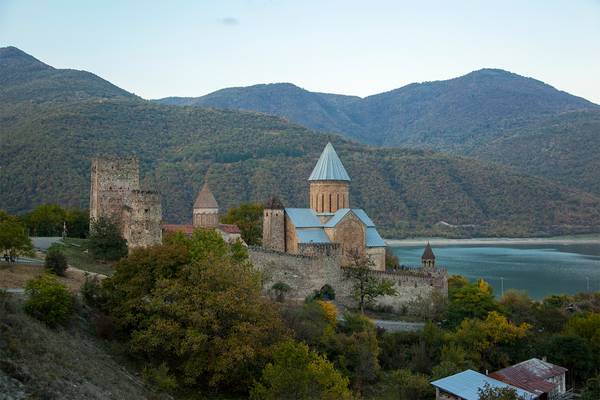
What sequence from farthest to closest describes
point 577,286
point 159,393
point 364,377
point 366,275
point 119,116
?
point 119,116 < point 577,286 < point 366,275 < point 364,377 < point 159,393

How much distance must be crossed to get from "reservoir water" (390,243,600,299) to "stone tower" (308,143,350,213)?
15.1 metres

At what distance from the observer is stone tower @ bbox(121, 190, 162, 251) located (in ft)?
66.9

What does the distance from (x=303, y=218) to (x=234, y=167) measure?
4224 centimetres

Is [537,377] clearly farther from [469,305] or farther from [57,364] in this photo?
[57,364]

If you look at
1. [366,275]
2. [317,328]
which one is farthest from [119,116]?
[317,328]

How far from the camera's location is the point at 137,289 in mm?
15922

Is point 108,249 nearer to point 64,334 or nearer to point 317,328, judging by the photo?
point 317,328

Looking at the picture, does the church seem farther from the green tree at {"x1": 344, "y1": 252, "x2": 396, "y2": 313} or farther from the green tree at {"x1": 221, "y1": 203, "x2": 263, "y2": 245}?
the green tree at {"x1": 221, "y1": 203, "x2": 263, "y2": 245}

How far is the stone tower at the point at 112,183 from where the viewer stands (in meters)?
25.1

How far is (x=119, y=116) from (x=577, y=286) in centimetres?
5142

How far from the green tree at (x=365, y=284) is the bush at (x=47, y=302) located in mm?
13261

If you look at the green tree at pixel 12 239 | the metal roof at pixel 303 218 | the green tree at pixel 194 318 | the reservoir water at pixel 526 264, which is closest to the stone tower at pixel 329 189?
the metal roof at pixel 303 218

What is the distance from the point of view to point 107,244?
23031 millimetres

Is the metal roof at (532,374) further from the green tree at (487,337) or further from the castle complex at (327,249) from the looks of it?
the castle complex at (327,249)
